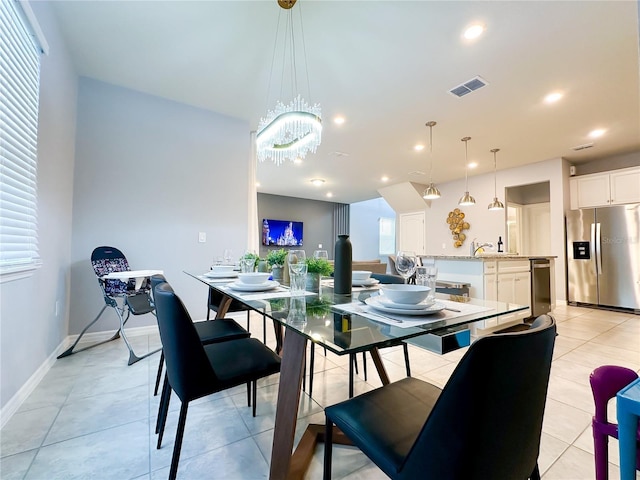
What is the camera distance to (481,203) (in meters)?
6.21

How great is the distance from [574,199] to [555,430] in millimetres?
5379

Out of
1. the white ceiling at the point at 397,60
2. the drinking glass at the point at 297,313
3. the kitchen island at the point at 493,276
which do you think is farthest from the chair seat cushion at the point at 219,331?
the kitchen island at the point at 493,276

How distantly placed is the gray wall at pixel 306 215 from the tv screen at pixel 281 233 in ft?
0.52

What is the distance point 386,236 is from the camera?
1107cm

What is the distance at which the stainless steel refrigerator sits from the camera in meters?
4.29

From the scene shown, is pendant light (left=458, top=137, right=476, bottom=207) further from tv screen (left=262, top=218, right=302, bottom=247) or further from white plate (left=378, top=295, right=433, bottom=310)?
tv screen (left=262, top=218, right=302, bottom=247)

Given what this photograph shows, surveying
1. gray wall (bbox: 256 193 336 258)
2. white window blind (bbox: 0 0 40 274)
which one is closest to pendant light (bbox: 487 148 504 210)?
gray wall (bbox: 256 193 336 258)

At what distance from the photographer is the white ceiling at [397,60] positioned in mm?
2074

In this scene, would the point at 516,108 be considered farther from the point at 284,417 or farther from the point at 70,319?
the point at 70,319

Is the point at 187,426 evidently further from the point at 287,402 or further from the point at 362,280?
the point at 362,280

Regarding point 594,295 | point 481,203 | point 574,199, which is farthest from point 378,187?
point 594,295

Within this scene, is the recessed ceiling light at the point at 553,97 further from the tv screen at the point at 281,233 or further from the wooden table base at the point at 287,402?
the tv screen at the point at 281,233

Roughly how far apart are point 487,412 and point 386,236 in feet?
35.4

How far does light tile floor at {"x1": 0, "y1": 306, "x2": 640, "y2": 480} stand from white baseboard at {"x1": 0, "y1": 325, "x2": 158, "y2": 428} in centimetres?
4
